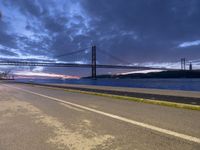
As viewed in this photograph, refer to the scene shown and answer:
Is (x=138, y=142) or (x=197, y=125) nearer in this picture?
(x=138, y=142)

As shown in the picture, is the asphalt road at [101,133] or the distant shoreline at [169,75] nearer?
the asphalt road at [101,133]

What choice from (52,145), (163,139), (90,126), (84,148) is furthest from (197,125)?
(52,145)

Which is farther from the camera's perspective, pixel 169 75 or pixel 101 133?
pixel 169 75

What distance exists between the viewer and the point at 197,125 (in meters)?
5.49

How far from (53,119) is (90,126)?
5.16 feet

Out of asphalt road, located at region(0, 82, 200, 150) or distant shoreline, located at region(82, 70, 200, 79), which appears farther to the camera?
distant shoreline, located at region(82, 70, 200, 79)

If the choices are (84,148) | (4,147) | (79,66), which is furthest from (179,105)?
(79,66)

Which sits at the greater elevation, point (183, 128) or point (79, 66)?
point (79, 66)

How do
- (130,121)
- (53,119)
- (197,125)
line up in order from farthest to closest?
(53,119) → (130,121) → (197,125)

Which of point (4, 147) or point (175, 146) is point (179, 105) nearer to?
point (175, 146)

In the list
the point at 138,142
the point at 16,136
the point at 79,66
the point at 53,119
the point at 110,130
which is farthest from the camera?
the point at 79,66

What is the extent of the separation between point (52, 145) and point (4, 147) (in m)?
0.88

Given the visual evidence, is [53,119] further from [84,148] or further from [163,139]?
[163,139]

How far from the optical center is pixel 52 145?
4.08m
